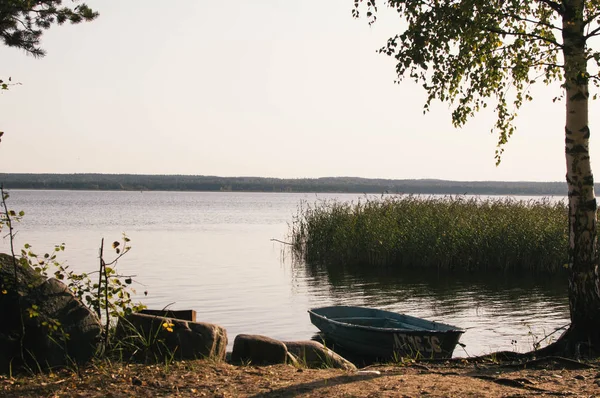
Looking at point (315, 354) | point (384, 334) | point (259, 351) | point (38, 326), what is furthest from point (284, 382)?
point (384, 334)

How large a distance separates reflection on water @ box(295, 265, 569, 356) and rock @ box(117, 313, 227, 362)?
6546mm

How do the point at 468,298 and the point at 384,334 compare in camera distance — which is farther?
the point at 468,298

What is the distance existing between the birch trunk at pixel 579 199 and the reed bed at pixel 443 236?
1453 cm

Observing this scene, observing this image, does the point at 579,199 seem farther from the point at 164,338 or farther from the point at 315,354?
the point at 164,338

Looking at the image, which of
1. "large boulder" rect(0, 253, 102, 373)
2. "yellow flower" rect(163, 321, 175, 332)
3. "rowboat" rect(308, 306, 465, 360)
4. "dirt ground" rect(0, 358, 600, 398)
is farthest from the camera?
"rowboat" rect(308, 306, 465, 360)

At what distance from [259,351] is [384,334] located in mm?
3594

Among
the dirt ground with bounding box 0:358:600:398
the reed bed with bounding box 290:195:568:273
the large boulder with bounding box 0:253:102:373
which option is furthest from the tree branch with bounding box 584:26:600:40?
the reed bed with bounding box 290:195:568:273

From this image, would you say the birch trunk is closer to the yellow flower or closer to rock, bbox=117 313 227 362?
rock, bbox=117 313 227 362

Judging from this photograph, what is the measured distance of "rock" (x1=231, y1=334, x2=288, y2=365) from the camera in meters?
10.5

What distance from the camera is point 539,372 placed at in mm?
9695

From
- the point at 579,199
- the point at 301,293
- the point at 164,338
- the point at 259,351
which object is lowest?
the point at 301,293

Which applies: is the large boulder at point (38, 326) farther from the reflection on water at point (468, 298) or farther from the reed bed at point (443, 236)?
the reed bed at point (443, 236)

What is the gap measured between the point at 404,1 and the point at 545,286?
49.5 feet

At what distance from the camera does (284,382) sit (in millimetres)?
8758
